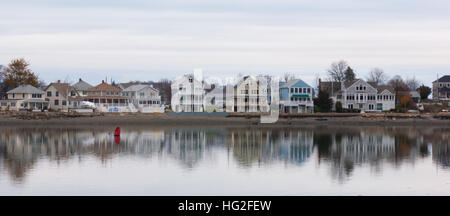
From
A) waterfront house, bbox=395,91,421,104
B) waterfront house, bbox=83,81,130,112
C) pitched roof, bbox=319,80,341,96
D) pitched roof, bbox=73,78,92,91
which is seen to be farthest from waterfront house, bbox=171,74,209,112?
waterfront house, bbox=395,91,421,104

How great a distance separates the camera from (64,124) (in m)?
81.6

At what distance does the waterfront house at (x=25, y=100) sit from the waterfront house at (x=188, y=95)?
71.8 feet

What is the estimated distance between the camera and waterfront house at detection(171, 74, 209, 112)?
97688mm

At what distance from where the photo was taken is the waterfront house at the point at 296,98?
97.4 m

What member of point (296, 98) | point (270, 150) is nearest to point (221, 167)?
point (270, 150)

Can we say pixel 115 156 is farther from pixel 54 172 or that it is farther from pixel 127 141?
pixel 127 141

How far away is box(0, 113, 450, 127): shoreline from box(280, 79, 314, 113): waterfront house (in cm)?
776

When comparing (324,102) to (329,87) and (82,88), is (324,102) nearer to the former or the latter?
(329,87)

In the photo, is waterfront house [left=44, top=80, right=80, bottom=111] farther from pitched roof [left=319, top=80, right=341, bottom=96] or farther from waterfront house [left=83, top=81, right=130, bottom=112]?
pitched roof [left=319, top=80, right=341, bottom=96]

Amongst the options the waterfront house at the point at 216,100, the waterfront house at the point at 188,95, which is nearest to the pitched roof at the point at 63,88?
the waterfront house at the point at 188,95

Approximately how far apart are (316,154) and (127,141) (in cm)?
1859

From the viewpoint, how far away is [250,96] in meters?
97.9

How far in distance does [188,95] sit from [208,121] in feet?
46.1
